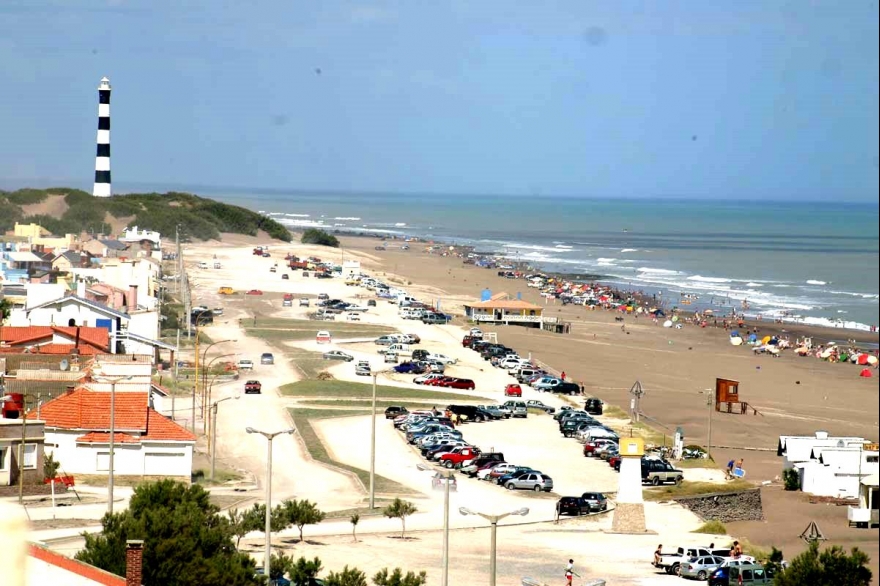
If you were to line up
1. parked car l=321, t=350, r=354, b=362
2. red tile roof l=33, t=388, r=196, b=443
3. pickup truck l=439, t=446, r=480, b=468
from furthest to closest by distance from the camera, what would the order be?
parked car l=321, t=350, r=354, b=362 → pickup truck l=439, t=446, r=480, b=468 → red tile roof l=33, t=388, r=196, b=443

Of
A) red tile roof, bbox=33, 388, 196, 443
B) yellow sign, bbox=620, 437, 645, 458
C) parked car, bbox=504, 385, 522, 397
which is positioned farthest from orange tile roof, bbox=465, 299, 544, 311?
yellow sign, bbox=620, 437, 645, 458

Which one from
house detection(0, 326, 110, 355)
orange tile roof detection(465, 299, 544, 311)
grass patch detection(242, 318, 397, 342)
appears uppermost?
house detection(0, 326, 110, 355)

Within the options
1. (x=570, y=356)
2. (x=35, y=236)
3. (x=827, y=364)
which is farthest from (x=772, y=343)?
(x=35, y=236)

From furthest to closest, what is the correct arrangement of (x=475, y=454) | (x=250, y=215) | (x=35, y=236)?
1. (x=250, y=215)
2. (x=35, y=236)
3. (x=475, y=454)

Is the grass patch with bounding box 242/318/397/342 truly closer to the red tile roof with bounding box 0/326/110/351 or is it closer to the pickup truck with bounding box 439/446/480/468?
the red tile roof with bounding box 0/326/110/351

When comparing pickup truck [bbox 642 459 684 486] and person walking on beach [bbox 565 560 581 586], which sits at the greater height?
person walking on beach [bbox 565 560 581 586]

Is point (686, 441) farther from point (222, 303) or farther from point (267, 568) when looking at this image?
point (222, 303)

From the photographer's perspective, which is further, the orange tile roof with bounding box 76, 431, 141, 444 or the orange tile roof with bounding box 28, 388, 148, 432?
the orange tile roof with bounding box 28, 388, 148, 432
